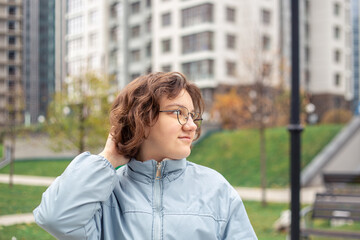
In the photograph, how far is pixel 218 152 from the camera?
18062mm

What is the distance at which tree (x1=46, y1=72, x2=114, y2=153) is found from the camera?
4734 mm

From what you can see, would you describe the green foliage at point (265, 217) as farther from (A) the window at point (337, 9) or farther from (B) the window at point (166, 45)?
(A) the window at point (337, 9)

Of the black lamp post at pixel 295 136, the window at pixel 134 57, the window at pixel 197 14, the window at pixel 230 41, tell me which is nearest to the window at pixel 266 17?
the window at pixel 230 41

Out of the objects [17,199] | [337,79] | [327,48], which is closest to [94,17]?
[17,199]

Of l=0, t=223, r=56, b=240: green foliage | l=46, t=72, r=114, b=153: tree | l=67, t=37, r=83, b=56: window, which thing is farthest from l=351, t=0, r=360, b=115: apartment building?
l=0, t=223, r=56, b=240: green foliage

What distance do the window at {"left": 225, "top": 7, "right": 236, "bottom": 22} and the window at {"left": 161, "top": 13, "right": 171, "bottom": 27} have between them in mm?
3897

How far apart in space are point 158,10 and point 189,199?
101 ft

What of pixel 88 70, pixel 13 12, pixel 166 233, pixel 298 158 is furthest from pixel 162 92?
pixel 88 70

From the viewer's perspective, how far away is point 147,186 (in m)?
1.63

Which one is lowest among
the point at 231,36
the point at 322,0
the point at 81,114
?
the point at 81,114

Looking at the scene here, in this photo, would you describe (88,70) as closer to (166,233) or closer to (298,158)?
(298,158)

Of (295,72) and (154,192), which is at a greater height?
(295,72)

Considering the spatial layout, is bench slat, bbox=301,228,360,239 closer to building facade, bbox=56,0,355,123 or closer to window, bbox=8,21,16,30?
window, bbox=8,21,16,30

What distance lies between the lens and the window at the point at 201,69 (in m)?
31.6
